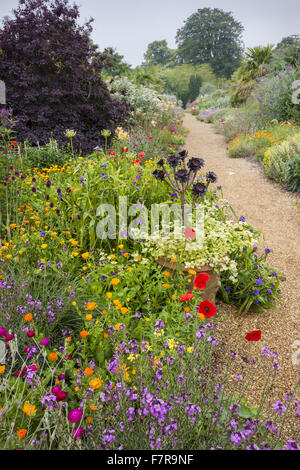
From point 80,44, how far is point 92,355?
550 centimetres

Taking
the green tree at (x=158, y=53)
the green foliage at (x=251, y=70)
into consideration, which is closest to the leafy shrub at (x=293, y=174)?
the green foliage at (x=251, y=70)

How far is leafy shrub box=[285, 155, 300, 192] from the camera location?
17.5ft

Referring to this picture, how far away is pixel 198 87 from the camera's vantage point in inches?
1024

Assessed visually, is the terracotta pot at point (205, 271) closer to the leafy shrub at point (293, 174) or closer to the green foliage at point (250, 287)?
the green foliage at point (250, 287)

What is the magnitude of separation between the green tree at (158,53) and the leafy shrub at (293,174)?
1732 inches

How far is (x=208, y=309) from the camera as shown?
1442 millimetres

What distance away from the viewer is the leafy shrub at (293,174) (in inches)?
210

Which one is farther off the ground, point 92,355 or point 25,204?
point 25,204

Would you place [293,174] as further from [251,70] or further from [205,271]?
[251,70]

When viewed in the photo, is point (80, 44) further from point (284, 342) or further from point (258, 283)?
point (284, 342)

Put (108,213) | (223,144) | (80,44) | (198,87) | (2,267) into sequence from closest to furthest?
(2,267)
(108,213)
(80,44)
(223,144)
(198,87)

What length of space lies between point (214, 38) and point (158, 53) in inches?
380

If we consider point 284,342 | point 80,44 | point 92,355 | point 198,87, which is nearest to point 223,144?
point 80,44

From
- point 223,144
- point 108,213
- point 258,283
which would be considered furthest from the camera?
point 223,144
